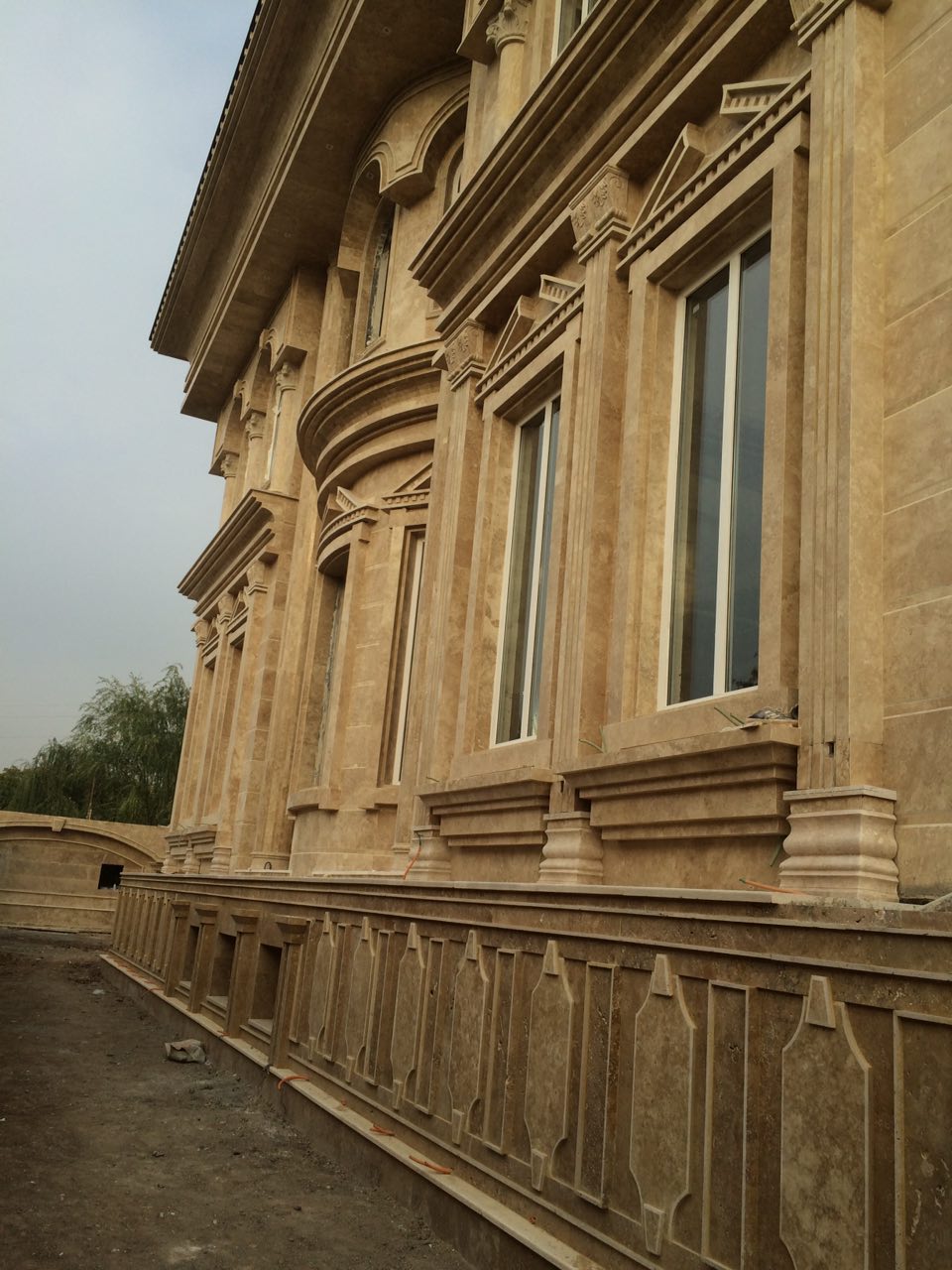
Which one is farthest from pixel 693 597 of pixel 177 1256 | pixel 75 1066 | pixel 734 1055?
pixel 75 1066

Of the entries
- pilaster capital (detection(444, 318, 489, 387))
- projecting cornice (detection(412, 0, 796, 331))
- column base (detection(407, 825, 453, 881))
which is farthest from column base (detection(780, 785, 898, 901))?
pilaster capital (detection(444, 318, 489, 387))

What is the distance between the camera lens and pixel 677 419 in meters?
6.48

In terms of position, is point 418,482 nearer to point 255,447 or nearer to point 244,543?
point 244,543

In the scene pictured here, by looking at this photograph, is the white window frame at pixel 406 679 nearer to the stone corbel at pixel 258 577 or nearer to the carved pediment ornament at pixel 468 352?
the carved pediment ornament at pixel 468 352

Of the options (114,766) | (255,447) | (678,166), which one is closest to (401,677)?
(678,166)

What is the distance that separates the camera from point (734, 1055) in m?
3.87

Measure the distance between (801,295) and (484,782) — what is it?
140 inches

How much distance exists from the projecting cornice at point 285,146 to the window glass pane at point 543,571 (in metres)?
7.96

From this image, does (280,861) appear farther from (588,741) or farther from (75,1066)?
(588,741)

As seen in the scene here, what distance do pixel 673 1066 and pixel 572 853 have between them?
6.70ft

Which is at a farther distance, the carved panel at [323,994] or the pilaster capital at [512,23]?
the pilaster capital at [512,23]

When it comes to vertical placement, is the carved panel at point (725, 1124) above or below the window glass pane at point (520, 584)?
below

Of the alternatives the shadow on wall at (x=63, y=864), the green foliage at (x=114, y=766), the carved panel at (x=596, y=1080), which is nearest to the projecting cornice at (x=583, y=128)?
the carved panel at (x=596, y=1080)

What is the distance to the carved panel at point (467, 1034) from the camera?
5.68m
